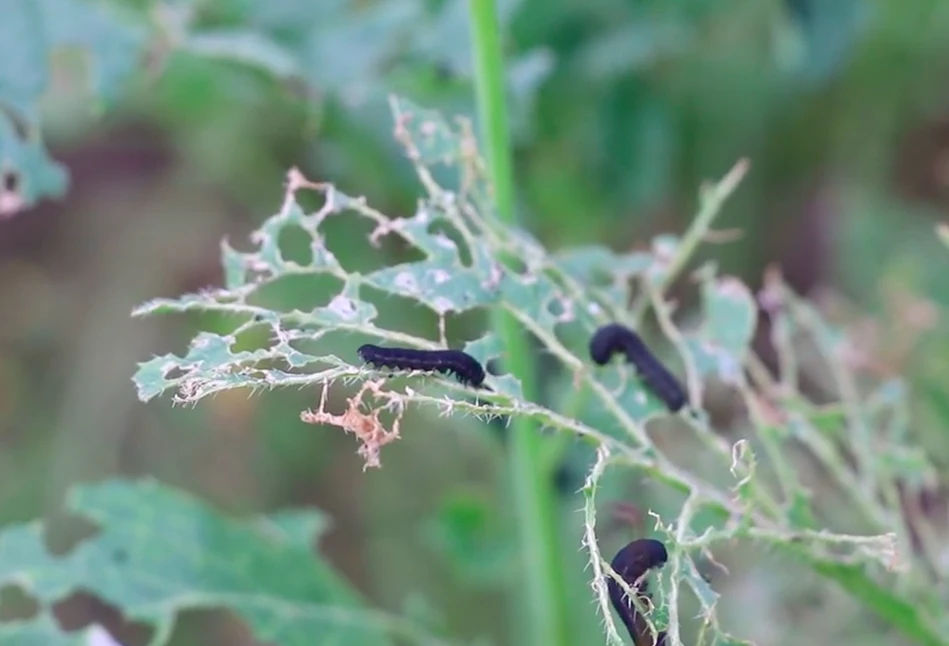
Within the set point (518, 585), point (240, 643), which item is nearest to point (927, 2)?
point (518, 585)

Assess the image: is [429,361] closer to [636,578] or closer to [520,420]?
[636,578]

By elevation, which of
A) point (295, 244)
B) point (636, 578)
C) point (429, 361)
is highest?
point (295, 244)

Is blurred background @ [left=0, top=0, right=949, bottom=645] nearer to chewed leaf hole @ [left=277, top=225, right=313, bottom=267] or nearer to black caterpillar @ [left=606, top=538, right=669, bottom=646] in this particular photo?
chewed leaf hole @ [left=277, top=225, right=313, bottom=267]

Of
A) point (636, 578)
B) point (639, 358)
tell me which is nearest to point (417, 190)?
point (639, 358)

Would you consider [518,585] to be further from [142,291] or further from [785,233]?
[142,291]

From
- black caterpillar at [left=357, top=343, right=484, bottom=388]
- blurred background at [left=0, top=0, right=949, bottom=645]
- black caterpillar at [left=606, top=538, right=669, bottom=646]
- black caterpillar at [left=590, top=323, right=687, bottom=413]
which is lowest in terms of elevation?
black caterpillar at [left=606, top=538, right=669, bottom=646]

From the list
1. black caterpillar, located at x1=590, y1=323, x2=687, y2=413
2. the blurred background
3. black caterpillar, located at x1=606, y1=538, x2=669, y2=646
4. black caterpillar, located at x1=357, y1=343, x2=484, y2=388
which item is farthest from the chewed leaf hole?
black caterpillar, located at x1=606, y1=538, x2=669, y2=646

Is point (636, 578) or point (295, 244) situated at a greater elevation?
point (295, 244)
